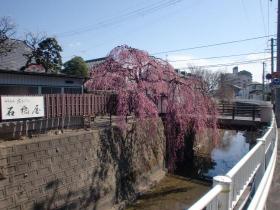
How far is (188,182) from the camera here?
1764 cm

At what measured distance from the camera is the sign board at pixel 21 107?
37.0 feet

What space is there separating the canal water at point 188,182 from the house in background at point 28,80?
27.9ft

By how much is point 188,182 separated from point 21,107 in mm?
9745

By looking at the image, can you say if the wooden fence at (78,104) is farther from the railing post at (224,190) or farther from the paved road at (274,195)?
the railing post at (224,190)

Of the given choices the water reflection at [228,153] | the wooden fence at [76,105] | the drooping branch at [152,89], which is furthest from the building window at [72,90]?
the water reflection at [228,153]

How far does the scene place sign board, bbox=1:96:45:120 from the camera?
11.3m

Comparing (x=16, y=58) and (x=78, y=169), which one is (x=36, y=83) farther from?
(x=78, y=169)

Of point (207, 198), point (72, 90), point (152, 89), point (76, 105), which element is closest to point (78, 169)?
point (76, 105)

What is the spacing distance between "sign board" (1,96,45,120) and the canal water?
570cm

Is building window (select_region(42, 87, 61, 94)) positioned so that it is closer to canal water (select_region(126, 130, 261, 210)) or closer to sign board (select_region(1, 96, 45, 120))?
sign board (select_region(1, 96, 45, 120))

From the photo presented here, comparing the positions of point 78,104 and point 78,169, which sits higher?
point 78,104

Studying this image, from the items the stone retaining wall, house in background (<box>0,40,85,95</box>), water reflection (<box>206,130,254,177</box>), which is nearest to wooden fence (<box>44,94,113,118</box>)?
the stone retaining wall

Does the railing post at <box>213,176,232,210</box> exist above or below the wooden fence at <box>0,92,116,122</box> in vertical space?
below

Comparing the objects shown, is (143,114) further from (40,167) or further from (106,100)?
(40,167)
